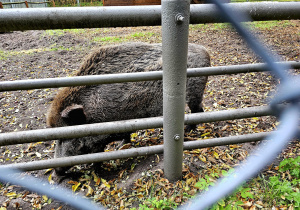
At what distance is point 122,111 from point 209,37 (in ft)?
23.9

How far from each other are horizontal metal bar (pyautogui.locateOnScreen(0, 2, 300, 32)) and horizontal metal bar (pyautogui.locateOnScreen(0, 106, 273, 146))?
0.75 metres

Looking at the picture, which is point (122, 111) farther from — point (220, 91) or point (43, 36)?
point (43, 36)

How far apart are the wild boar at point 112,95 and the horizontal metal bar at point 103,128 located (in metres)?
1.03

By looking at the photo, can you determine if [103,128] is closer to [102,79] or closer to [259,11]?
[102,79]

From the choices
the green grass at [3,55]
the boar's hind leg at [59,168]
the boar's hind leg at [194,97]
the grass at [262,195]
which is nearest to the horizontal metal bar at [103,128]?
the grass at [262,195]

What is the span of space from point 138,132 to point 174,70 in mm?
2772

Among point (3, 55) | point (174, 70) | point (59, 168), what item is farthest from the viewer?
point (3, 55)

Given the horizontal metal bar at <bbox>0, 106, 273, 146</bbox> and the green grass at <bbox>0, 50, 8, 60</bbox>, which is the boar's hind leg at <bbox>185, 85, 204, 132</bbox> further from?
the green grass at <bbox>0, 50, 8, 60</bbox>

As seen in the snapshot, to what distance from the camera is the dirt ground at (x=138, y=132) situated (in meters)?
2.72

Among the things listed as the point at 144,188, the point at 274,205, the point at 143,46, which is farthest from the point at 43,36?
the point at 274,205

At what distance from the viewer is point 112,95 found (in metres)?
3.33

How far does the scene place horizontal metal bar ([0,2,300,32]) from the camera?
129 centimetres

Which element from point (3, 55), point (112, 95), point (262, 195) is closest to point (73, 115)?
point (112, 95)

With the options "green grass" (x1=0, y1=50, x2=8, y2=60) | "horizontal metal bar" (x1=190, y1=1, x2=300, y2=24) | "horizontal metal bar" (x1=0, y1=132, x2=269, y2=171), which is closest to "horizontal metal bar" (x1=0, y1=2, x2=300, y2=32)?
"horizontal metal bar" (x1=190, y1=1, x2=300, y2=24)
